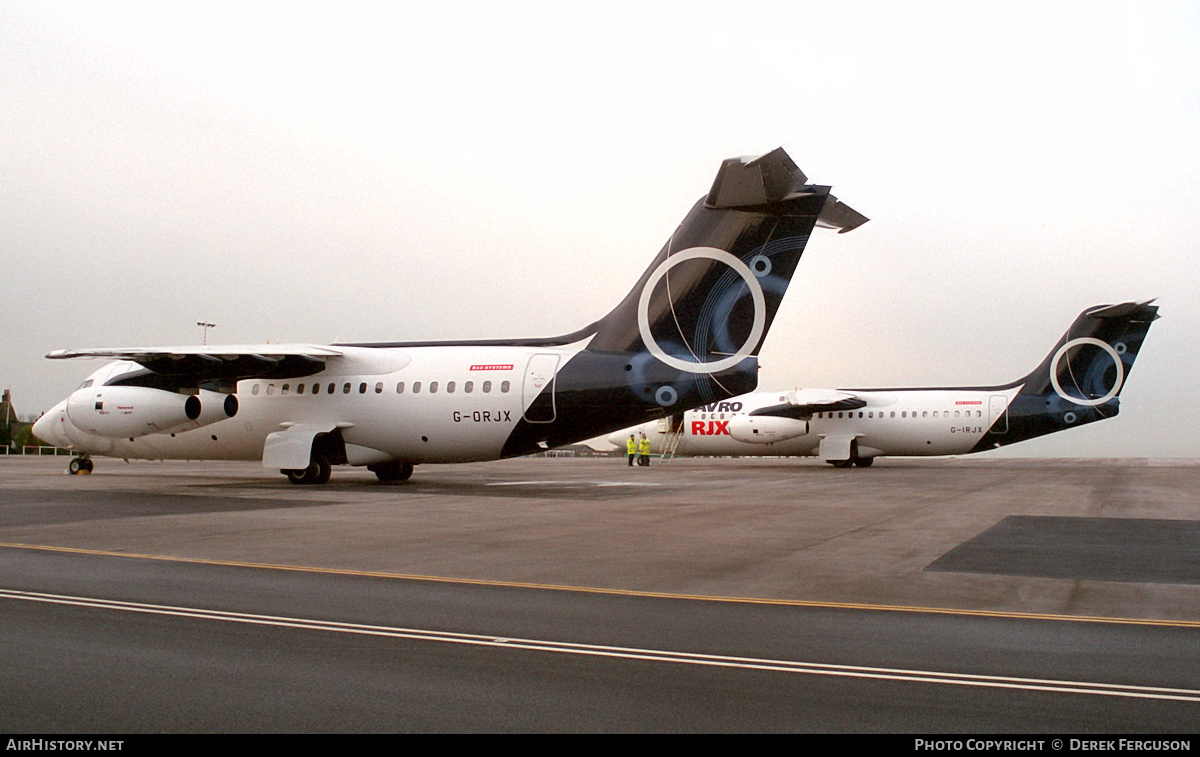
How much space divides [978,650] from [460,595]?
14.7 feet

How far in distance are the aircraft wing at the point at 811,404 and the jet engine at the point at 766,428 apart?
240 millimetres

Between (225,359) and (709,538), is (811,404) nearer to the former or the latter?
(225,359)

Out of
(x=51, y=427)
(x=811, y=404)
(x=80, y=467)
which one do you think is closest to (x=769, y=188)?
(x=811, y=404)

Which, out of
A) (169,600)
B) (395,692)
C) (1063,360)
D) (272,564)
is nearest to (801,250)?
(272,564)

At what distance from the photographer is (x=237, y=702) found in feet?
16.9

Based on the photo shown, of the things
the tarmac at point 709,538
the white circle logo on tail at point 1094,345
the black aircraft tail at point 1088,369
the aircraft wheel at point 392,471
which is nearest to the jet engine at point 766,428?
the black aircraft tail at point 1088,369

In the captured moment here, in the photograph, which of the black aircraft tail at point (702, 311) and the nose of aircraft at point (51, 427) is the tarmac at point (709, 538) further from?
the nose of aircraft at point (51, 427)

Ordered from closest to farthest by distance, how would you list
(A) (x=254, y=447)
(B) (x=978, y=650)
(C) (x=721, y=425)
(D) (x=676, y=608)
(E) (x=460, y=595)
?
(B) (x=978, y=650) < (D) (x=676, y=608) < (E) (x=460, y=595) < (A) (x=254, y=447) < (C) (x=721, y=425)

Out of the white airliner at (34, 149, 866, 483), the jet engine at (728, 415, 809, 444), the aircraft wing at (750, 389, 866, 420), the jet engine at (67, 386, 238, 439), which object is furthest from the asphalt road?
the jet engine at (728, 415, 809, 444)

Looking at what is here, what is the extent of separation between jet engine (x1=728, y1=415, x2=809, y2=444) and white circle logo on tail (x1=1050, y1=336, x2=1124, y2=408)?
35.2 feet

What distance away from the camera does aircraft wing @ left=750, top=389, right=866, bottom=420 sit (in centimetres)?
4209

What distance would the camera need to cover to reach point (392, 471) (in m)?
28.0

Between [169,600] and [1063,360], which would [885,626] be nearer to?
[169,600]

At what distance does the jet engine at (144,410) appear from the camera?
991 inches
